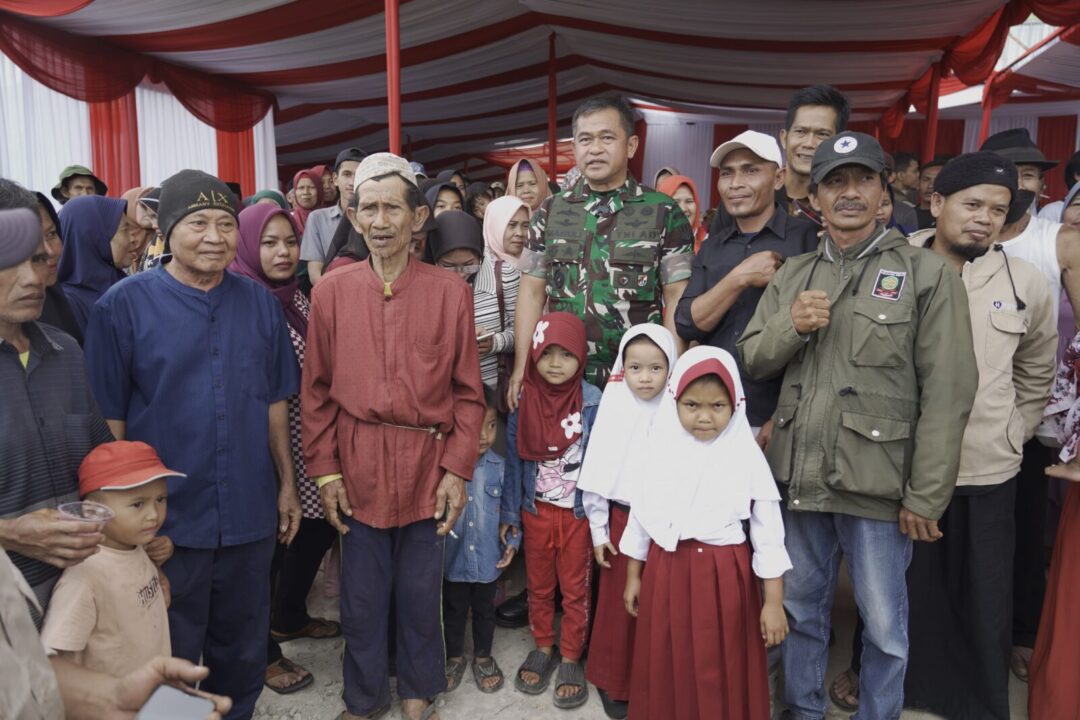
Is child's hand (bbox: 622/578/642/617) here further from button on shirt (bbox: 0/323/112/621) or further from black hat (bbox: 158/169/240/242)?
black hat (bbox: 158/169/240/242)

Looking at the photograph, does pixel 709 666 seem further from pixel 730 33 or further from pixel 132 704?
pixel 730 33

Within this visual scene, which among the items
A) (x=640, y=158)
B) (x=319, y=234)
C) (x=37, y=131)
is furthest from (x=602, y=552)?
(x=640, y=158)

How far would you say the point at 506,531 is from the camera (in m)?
2.76

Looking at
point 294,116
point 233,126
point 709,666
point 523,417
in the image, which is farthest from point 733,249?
point 294,116

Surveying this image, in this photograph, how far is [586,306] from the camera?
271 centimetres

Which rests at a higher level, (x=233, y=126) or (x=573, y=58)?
(x=573, y=58)

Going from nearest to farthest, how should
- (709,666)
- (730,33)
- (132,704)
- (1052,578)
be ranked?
(132,704), (709,666), (1052,578), (730,33)

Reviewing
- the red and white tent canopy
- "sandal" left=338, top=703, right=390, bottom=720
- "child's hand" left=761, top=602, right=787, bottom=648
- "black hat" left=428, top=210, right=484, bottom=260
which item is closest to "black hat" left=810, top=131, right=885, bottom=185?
"child's hand" left=761, top=602, right=787, bottom=648

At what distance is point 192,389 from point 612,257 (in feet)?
5.07

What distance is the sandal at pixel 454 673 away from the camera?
2.63m

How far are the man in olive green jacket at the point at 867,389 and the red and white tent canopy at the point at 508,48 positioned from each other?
4.34 metres

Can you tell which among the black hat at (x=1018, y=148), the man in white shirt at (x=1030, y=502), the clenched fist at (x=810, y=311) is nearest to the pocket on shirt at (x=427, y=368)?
the clenched fist at (x=810, y=311)

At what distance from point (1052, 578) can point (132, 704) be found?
281cm

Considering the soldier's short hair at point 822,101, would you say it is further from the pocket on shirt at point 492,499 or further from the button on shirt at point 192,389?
the button on shirt at point 192,389
